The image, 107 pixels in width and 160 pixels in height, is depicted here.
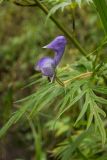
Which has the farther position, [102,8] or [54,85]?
[54,85]

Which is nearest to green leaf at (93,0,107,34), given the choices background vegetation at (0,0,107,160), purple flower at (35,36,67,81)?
background vegetation at (0,0,107,160)

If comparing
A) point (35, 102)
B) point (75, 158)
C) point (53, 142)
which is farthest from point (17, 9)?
point (35, 102)

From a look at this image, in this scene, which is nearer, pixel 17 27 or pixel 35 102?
pixel 35 102

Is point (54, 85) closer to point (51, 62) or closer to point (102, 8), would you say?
point (51, 62)

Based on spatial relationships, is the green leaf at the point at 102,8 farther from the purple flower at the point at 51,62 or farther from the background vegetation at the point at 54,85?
the purple flower at the point at 51,62

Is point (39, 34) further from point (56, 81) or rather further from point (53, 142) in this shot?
point (56, 81)

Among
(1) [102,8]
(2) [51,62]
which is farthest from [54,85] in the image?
(1) [102,8]

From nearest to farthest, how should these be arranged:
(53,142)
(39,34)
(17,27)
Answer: (53,142)
(39,34)
(17,27)

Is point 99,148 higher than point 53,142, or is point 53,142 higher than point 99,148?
point 99,148
